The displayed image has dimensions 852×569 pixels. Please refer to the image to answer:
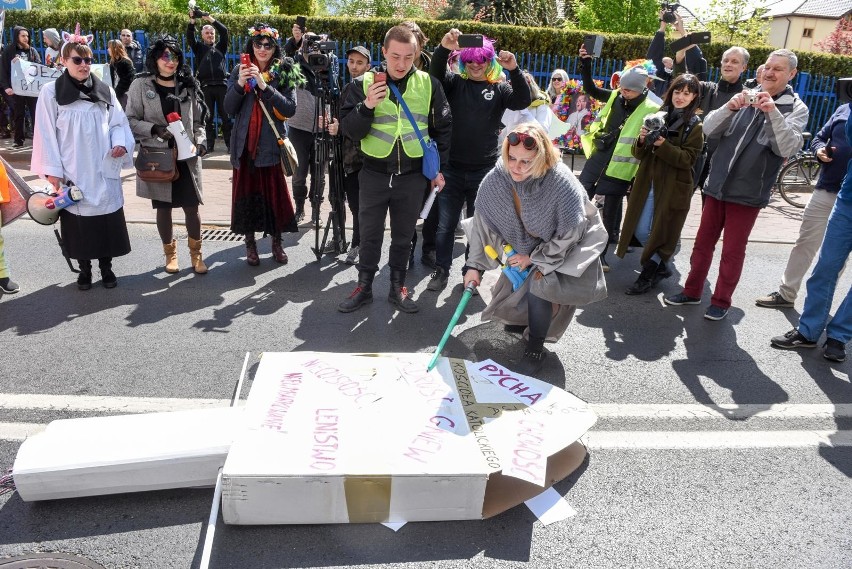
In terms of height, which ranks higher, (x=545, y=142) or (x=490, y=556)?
(x=545, y=142)

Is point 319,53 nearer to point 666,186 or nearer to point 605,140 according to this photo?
point 605,140

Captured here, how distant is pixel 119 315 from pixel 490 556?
341 centimetres

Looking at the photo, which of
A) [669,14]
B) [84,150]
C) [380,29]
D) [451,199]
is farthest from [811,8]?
[84,150]

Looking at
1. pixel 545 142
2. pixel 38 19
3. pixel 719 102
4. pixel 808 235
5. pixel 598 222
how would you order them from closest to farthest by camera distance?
pixel 545 142 → pixel 598 222 → pixel 808 235 → pixel 719 102 → pixel 38 19

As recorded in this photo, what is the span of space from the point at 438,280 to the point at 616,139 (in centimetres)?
209

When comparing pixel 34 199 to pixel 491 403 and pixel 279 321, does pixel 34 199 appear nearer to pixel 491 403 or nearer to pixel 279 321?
pixel 279 321

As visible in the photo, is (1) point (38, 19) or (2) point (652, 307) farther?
(1) point (38, 19)

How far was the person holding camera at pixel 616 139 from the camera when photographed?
5.70 m

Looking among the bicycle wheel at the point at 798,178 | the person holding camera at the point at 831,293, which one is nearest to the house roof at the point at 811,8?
the bicycle wheel at the point at 798,178

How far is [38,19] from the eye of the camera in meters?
12.7

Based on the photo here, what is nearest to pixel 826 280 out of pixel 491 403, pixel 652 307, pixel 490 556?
pixel 652 307

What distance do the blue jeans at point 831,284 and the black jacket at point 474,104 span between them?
2.38 metres

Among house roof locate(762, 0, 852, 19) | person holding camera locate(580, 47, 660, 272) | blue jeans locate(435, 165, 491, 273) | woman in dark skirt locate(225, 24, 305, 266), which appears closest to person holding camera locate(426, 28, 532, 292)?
blue jeans locate(435, 165, 491, 273)

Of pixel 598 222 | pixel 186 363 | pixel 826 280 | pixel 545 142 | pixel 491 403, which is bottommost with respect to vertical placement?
pixel 186 363
